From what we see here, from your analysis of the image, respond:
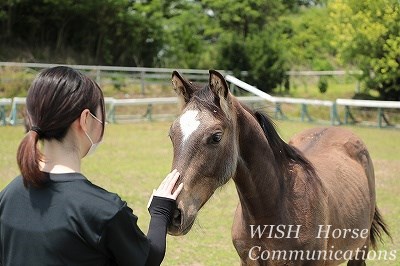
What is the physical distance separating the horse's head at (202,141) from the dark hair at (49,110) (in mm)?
910

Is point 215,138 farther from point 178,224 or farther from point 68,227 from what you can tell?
point 68,227

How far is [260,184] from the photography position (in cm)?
→ 316

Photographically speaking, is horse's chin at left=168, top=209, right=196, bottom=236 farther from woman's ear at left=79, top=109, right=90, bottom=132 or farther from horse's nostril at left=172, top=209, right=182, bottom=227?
woman's ear at left=79, top=109, right=90, bottom=132

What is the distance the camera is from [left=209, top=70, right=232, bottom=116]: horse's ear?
107 inches

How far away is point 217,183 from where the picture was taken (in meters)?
2.74

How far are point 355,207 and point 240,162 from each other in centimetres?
154

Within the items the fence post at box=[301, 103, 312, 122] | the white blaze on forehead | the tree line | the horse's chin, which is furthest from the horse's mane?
the tree line

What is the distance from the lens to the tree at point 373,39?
18.1 metres

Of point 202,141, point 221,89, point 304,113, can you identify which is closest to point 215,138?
point 202,141

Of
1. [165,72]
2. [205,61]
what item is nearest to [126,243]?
[165,72]

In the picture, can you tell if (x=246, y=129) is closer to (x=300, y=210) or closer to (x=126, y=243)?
(x=300, y=210)

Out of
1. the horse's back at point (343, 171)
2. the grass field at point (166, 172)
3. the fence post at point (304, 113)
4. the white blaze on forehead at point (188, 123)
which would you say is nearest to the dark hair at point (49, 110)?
the white blaze on forehead at point (188, 123)

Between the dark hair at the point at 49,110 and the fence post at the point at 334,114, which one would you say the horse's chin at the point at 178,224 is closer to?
the dark hair at the point at 49,110

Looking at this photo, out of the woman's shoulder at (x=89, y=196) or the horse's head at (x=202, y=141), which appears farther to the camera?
the horse's head at (x=202, y=141)
